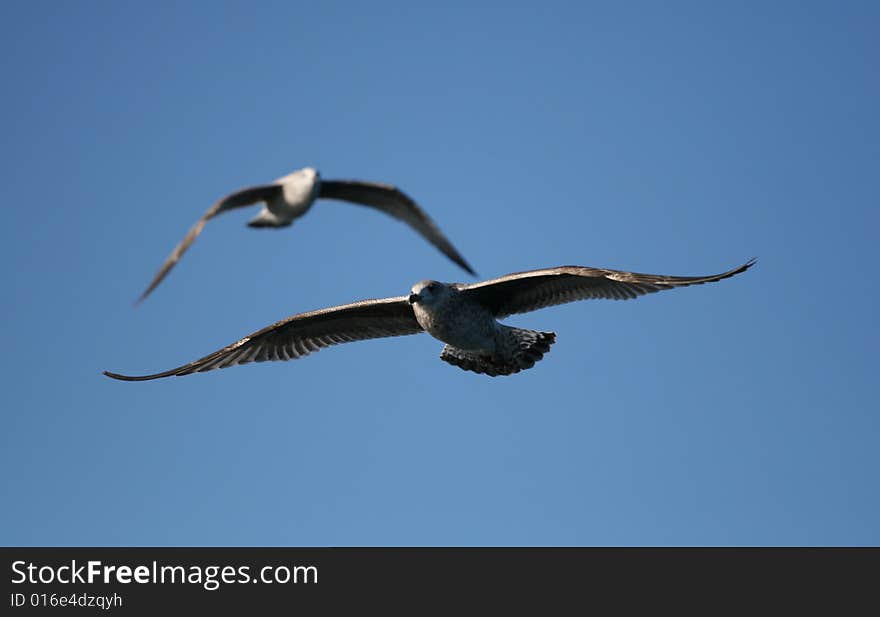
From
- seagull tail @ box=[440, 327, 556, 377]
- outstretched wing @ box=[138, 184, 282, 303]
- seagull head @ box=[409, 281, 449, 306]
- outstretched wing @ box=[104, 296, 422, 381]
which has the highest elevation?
outstretched wing @ box=[138, 184, 282, 303]

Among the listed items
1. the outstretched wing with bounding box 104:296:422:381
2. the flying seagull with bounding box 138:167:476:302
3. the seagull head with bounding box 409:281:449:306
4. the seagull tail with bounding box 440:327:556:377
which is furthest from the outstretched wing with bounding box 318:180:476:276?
the seagull head with bounding box 409:281:449:306

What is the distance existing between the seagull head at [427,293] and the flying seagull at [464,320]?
0.01 meters

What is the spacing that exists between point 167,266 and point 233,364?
6.92 feet

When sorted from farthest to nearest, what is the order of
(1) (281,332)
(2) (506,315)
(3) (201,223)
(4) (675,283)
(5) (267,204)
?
(5) (267,204) < (3) (201,223) < (1) (281,332) < (2) (506,315) < (4) (675,283)

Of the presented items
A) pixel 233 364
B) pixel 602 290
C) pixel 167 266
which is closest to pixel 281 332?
pixel 233 364

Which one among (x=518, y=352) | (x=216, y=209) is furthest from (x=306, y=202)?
(x=518, y=352)

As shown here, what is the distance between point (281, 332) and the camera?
18.9 metres

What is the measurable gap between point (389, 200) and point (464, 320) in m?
7.65

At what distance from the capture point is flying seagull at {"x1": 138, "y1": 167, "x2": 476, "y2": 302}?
844 inches

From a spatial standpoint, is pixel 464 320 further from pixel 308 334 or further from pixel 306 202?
pixel 306 202

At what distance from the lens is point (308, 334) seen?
19.1 m

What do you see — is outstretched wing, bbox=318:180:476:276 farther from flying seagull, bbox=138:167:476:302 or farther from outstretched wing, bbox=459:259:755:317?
outstretched wing, bbox=459:259:755:317
